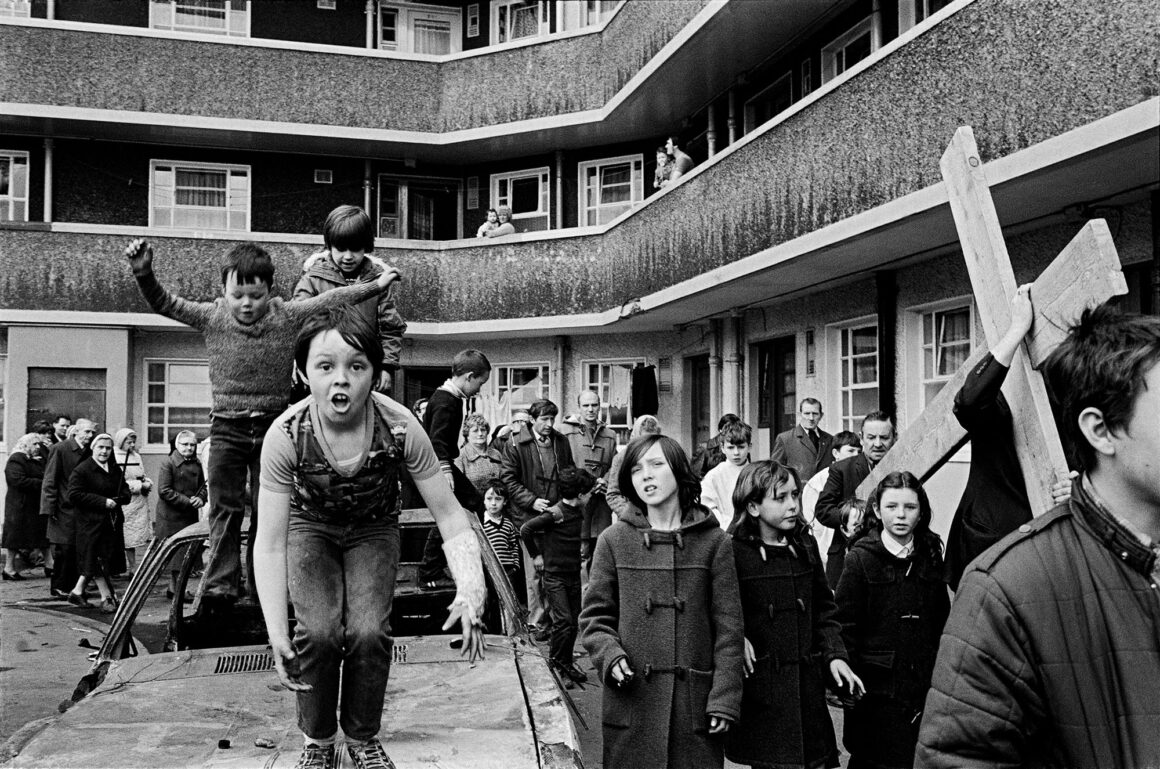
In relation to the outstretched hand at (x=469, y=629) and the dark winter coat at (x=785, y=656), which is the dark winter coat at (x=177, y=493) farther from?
the outstretched hand at (x=469, y=629)

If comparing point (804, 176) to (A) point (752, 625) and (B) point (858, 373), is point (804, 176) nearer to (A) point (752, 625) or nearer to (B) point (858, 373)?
(B) point (858, 373)

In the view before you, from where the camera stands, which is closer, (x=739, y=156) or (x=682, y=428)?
(x=739, y=156)

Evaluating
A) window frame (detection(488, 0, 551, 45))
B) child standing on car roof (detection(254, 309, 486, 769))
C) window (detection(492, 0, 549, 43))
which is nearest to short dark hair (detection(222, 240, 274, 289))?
child standing on car roof (detection(254, 309, 486, 769))

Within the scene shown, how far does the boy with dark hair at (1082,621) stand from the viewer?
5.72 ft

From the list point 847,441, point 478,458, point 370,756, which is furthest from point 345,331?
point 847,441

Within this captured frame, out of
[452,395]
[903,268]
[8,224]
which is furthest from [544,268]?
[452,395]

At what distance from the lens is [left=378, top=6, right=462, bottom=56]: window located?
74.8 ft

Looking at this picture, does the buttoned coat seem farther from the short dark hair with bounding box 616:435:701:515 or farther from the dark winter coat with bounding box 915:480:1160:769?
the dark winter coat with bounding box 915:480:1160:769

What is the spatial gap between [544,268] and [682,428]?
393 centimetres

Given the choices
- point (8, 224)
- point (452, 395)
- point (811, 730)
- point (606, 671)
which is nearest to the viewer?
point (606, 671)

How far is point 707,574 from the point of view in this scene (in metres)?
3.95

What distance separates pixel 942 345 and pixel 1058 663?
10777mm

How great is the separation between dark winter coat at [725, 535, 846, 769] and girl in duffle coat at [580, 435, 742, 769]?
8.9 inches

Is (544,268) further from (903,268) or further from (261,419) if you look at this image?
(261,419)
